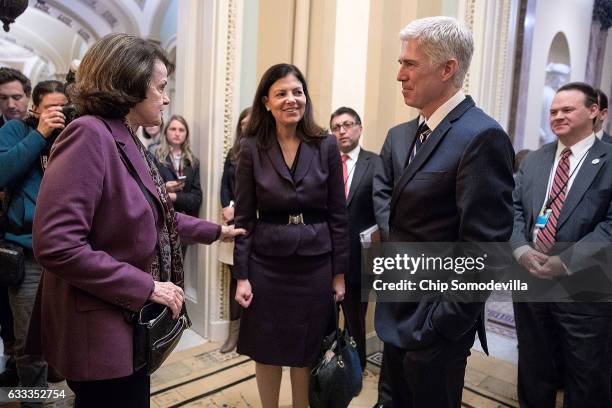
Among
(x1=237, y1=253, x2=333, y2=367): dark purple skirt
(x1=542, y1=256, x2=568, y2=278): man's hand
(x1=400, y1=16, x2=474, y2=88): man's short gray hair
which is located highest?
(x1=400, y1=16, x2=474, y2=88): man's short gray hair

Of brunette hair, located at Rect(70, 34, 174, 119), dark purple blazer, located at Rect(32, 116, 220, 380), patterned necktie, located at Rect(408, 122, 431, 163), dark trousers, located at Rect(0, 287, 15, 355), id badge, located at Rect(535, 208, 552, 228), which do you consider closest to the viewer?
dark purple blazer, located at Rect(32, 116, 220, 380)

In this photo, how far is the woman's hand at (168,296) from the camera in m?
1.27

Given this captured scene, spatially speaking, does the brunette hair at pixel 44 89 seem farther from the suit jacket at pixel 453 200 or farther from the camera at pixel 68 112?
the suit jacket at pixel 453 200

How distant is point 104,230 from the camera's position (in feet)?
3.97

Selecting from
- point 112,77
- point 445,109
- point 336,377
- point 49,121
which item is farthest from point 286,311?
point 49,121

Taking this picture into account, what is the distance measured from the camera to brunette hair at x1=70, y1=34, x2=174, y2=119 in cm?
125

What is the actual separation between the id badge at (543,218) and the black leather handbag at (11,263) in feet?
8.87

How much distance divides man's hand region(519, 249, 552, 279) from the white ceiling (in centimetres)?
773

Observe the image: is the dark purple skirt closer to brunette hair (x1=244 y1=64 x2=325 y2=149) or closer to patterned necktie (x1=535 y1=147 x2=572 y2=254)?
brunette hair (x1=244 y1=64 x2=325 y2=149)

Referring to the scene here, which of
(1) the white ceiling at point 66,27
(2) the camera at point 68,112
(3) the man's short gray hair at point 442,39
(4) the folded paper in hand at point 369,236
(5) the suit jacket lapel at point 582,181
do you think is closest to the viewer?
(3) the man's short gray hair at point 442,39

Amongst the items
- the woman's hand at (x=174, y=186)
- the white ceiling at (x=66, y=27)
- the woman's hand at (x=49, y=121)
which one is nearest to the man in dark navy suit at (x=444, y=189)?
the woman's hand at (x=49, y=121)

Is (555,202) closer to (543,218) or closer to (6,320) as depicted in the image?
(543,218)

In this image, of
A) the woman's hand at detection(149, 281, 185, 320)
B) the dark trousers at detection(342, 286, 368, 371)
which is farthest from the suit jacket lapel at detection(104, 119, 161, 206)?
the dark trousers at detection(342, 286, 368, 371)

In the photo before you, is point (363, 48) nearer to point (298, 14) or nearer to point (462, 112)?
point (298, 14)
